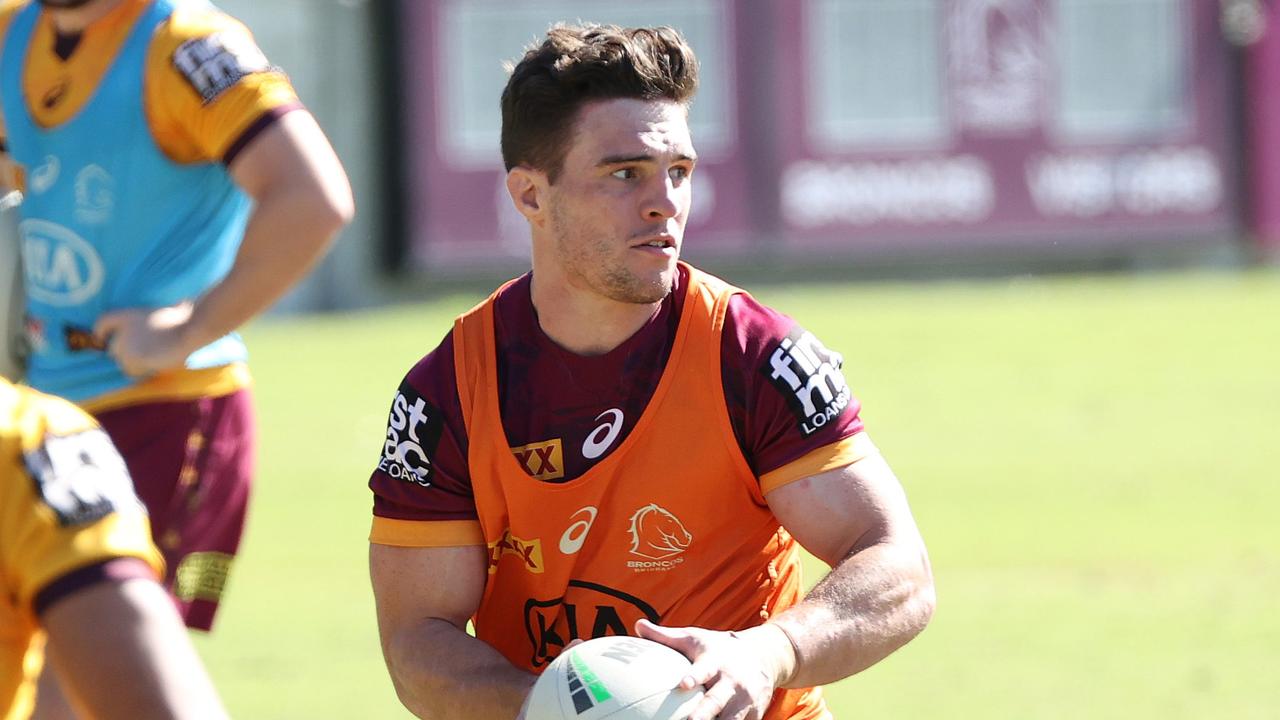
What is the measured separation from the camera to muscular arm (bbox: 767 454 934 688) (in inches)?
155

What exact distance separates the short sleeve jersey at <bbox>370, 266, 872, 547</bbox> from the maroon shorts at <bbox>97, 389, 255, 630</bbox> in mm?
741

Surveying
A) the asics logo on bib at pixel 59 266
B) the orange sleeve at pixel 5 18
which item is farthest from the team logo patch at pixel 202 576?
the orange sleeve at pixel 5 18

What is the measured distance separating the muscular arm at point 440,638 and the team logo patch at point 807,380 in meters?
0.76

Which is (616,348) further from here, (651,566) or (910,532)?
(910,532)

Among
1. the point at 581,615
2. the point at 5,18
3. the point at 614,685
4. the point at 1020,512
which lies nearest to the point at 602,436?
the point at 581,615

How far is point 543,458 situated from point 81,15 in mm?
1640

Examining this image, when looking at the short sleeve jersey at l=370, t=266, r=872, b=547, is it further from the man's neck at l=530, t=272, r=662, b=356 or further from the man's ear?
the man's ear

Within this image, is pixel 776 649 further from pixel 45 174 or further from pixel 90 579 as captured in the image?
pixel 45 174

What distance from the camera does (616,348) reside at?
4.36m

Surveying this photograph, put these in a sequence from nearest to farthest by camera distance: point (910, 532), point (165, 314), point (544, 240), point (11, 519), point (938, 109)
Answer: point (11, 519)
point (910, 532)
point (544, 240)
point (165, 314)
point (938, 109)

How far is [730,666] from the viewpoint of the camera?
3.69 metres

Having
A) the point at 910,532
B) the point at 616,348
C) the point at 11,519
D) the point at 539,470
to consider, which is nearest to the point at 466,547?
the point at 539,470

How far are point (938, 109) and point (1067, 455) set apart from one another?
11.8 m

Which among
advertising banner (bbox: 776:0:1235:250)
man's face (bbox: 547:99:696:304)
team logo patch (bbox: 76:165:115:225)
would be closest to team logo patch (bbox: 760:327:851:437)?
man's face (bbox: 547:99:696:304)
